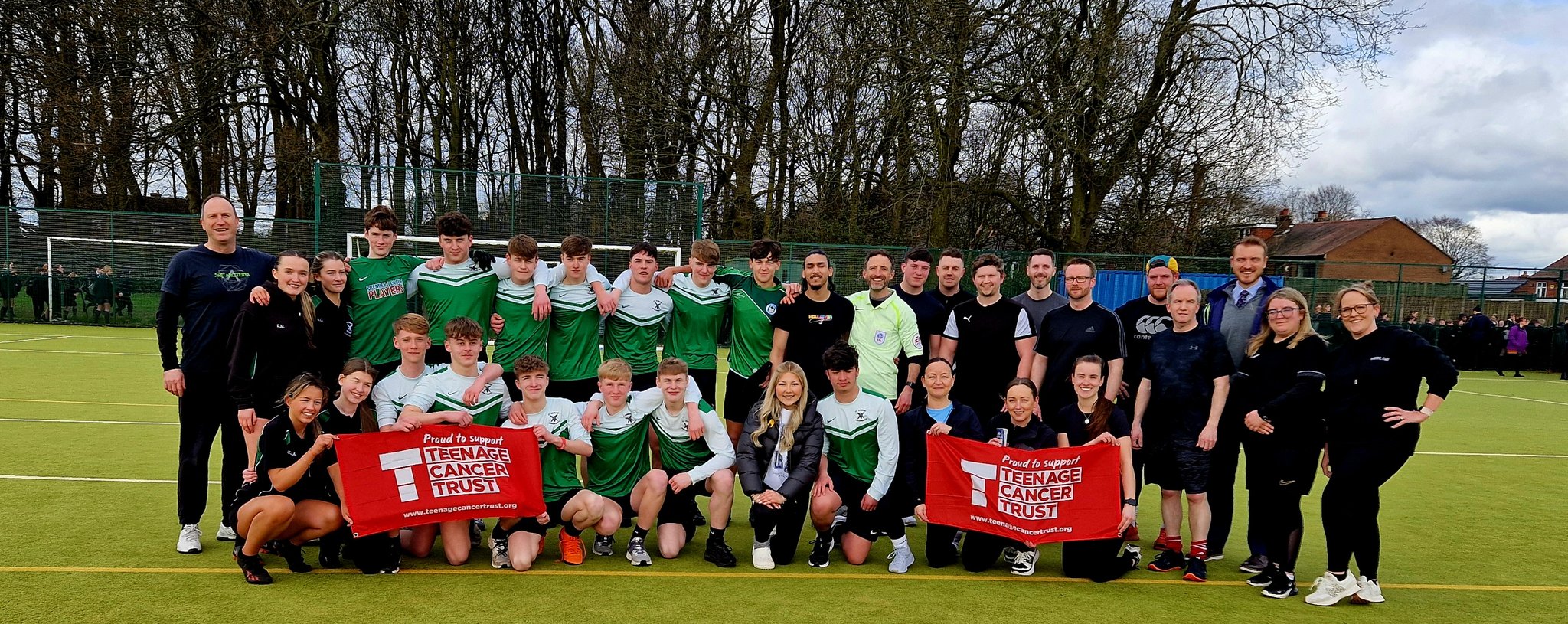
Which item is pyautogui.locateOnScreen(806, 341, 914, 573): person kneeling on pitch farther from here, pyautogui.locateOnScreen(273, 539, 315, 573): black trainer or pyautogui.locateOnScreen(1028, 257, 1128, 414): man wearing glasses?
pyautogui.locateOnScreen(273, 539, 315, 573): black trainer

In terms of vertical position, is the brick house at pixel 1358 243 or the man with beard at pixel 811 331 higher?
the brick house at pixel 1358 243

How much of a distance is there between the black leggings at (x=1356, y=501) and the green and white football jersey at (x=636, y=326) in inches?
149

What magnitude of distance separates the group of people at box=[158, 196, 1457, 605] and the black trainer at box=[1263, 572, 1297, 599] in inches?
0.6

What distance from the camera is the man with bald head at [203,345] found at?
475cm

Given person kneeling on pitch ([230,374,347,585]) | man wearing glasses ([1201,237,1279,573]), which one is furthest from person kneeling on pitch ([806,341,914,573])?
person kneeling on pitch ([230,374,347,585])

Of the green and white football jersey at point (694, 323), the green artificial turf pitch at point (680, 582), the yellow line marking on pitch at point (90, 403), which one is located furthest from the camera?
the yellow line marking on pitch at point (90, 403)

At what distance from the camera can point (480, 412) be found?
4.96m

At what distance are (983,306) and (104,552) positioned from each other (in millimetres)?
5058

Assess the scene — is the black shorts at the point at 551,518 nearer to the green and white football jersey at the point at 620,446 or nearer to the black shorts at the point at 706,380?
the green and white football jersey at the point at 620,446

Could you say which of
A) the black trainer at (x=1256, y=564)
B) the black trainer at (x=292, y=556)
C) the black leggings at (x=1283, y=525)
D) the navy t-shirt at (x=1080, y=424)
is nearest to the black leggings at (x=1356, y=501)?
the black leggings at (x=1283, y=525)

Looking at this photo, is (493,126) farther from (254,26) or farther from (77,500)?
(77,500)

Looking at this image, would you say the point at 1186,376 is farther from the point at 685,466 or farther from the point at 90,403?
the point at 90,403

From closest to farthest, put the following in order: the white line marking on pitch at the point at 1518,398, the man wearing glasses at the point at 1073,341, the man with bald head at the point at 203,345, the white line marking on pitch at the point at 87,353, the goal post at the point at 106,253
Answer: the man with bald head at the point at 203,345, the man wearing glasses at the point at 1073,341, the white line marking on pitch at the point at 87,353, the white line marking on pitch at the point at 1518,398, the goal post at the point at 106,253

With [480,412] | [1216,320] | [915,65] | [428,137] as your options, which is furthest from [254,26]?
[1216,320]
